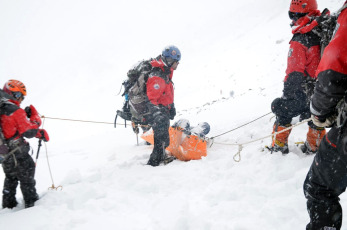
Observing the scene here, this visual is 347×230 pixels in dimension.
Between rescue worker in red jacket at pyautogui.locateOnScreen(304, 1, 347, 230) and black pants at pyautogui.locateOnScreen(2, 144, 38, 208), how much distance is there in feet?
13.4

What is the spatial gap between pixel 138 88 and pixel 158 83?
73 centimetres

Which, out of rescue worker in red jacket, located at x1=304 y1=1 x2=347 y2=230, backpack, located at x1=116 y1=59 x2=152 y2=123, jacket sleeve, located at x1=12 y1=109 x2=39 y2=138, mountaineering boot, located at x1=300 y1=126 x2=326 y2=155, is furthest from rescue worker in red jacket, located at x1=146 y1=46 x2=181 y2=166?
rescue worker in red jacket, located at x1=304 y1=1 x2=347 y2=230

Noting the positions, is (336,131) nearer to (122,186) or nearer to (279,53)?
(122,186)

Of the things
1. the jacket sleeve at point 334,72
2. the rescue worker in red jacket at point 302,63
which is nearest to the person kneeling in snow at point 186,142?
the rescue worker in red jacket at point 302,63

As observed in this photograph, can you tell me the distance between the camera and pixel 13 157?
3.97m

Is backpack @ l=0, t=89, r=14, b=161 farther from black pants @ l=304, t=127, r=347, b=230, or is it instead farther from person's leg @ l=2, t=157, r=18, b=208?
black pants @ l=304, t=127, r=347, b=230

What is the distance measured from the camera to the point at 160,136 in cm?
521

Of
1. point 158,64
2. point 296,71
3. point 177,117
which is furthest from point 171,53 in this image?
point 177,117

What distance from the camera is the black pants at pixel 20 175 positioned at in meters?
4.04

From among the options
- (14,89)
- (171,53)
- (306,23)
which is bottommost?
(14,89)

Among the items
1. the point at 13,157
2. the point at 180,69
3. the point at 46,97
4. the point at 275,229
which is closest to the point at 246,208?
the point at 275,229

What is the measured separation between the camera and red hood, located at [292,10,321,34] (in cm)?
349

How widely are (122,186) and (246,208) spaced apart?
224 centimetres

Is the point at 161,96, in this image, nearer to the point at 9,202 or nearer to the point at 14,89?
the point at 14,89
